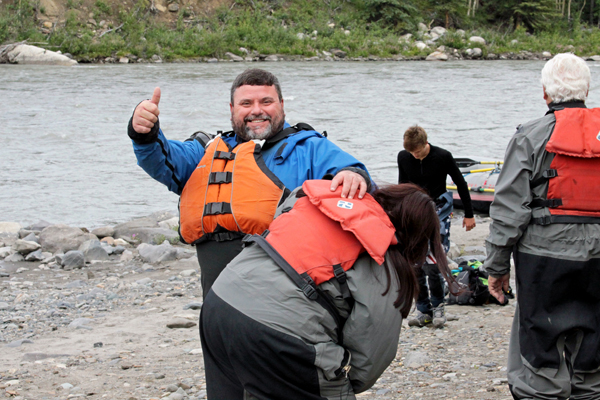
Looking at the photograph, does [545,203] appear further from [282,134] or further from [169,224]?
→ [169,224]

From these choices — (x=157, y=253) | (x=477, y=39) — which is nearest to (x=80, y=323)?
(x=157, y=253)

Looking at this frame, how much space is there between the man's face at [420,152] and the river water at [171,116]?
6924 mm

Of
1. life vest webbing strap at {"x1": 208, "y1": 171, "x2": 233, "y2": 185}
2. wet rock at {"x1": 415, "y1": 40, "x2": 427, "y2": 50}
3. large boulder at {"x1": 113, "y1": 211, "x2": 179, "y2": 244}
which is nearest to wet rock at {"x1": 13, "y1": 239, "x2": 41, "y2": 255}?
large boulder at {"x1": 113, "y1": 211, "x2": 179, "y2": 244}

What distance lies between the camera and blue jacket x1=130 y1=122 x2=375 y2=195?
2887 millimetres

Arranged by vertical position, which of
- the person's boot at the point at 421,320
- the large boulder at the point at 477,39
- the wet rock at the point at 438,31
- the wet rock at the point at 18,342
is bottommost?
the wet rock at the point at 18,342

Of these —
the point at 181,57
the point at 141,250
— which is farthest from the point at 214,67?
the point at 141,250

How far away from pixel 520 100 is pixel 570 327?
23.7 metres

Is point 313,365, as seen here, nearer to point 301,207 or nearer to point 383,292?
point 383,292

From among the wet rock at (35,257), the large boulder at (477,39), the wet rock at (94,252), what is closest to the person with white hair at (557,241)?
the wet rock at (94,252)

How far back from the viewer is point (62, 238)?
9.16m

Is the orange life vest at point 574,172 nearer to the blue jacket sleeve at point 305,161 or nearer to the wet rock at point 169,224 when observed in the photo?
the blue jacket sleeve at point 305,161

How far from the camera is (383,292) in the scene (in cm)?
219

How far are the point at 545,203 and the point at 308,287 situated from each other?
159 cm

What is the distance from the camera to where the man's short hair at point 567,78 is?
3.33 meters
